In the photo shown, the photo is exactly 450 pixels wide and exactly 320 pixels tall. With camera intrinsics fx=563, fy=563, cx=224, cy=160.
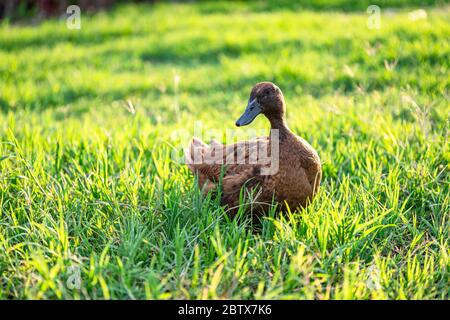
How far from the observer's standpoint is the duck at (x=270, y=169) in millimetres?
2904

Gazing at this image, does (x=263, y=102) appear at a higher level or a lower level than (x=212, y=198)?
higher

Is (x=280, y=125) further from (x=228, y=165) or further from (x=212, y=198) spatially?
(x=212, y=198)

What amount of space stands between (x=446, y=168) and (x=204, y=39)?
5.09 meters

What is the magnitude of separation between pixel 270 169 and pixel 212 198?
0.44 meters

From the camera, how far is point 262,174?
295cm

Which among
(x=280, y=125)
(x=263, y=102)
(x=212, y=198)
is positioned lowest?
(x=212, y=198)

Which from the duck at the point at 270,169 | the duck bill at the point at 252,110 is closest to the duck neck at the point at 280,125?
the duck at the point at 270,169

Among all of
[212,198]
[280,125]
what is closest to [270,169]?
[280,125]

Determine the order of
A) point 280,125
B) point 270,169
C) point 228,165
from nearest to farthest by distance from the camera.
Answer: point 270,169 → point 280,125 → point 228,165

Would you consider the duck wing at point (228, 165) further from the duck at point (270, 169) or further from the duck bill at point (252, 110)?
the duck bill at point (252, 110)

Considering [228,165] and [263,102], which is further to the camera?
[228,165]

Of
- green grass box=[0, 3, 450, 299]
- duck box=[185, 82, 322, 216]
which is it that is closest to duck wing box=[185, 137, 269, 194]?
duck box=[185, 82, 322, 216]

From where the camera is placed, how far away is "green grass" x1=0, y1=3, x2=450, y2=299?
2.51 meters

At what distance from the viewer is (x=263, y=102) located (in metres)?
2.99
